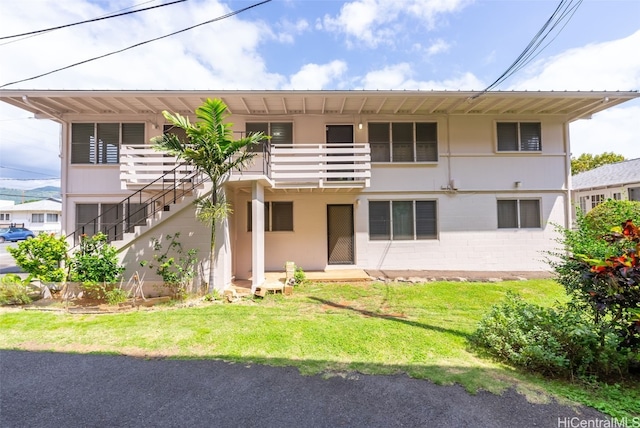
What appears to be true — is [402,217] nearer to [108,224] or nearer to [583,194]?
[108,224]

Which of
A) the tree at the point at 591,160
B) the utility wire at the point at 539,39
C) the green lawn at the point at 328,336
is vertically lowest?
the green lawn at the point at 328,336

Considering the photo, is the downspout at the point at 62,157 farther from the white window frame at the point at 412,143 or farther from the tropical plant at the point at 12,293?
the white window frame at the point at 412,143

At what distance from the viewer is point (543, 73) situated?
880 centimetres

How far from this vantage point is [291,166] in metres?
8.87

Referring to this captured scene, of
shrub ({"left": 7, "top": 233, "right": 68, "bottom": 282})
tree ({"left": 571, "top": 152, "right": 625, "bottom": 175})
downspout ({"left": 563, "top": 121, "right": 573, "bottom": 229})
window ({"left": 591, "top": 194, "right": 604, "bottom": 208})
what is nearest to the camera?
shrub ({"left": 7, "top": 233, "right": 68, "bottom": 282})

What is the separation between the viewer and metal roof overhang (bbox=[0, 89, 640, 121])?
27.6 feet

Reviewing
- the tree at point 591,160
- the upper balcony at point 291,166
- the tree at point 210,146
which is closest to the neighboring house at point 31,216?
the upper balcony at point 291,166

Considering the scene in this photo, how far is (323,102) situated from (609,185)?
58.0 feet

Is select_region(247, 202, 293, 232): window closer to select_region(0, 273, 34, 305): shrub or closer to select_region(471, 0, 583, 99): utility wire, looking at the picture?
select_region(0, 273, 34, 305): shrub

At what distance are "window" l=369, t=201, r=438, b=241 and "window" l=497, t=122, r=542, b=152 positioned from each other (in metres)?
3.43

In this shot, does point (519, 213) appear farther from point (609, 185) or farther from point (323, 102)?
point (609, 185)

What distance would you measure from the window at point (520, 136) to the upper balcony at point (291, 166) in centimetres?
530

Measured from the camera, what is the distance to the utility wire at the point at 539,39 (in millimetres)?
6547

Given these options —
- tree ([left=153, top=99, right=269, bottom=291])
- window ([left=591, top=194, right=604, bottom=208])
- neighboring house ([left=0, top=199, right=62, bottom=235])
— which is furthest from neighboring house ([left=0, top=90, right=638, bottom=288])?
neighboring house ([left=0, top=199, right=62, bottom=235])
